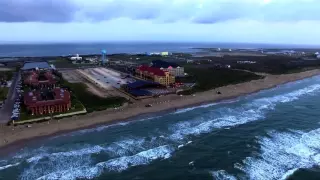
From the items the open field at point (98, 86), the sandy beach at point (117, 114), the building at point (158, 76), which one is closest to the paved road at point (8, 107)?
the sandy beach at point (117, 114)

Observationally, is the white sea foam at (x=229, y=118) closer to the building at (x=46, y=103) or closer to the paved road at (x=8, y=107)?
the building at (x=46, y=103)

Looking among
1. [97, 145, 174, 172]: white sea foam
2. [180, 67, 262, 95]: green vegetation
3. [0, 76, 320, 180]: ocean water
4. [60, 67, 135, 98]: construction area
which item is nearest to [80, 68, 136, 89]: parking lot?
[60, 67, 135, 98]: construction area

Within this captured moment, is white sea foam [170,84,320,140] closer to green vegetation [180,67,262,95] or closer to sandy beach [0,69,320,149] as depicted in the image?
sandy beach [0,69,320,149]

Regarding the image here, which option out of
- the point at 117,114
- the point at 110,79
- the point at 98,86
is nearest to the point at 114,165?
the point at 117,114

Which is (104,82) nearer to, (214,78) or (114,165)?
(214,78)

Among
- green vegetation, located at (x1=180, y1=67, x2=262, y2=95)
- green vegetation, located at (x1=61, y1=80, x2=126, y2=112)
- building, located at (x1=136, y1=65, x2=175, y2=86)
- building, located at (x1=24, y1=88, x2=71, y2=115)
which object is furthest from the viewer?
building, located at (x1=136, y1=65, x2=175, y2=86)

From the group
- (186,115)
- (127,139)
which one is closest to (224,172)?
(127,139)

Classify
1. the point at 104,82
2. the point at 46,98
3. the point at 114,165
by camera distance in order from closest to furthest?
the point at 114,165 < the point at 46,98 < the point at 104,82

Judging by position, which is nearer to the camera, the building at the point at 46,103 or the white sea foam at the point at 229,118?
the white sea foam at the point at 229,118
